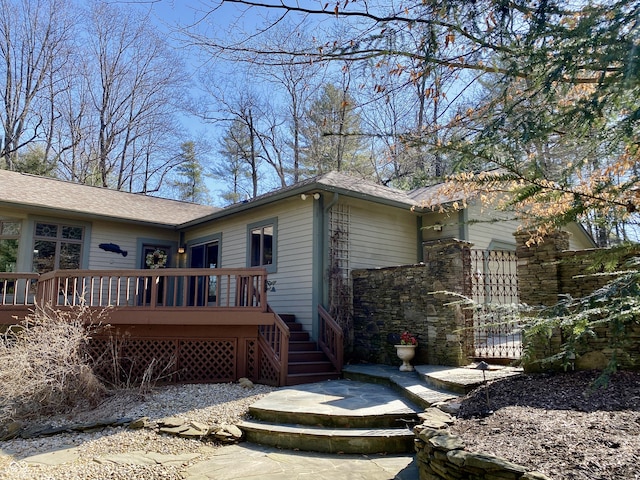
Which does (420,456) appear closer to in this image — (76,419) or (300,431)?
(300,431)

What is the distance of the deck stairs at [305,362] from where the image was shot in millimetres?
7543

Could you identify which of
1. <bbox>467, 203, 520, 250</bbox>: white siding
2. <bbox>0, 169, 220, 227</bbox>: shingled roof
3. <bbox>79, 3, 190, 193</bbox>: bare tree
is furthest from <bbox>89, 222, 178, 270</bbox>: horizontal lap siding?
<bbox>79, 3, 190, 193</bbox>: bare tree

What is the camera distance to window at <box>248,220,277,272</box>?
387 inches

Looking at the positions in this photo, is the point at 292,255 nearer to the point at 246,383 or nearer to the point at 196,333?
the point at 196,333

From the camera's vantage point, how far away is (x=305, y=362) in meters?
8.00

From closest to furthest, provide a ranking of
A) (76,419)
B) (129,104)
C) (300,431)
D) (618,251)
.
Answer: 1. (618,251)
2. (300,431)
3. (76,419)
4. (129,104)

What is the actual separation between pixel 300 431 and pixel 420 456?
63.6 inches

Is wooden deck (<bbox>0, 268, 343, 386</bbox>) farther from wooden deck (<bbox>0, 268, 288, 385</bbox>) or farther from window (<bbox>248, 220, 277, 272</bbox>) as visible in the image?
window (<bbox>248, 220, 277, 272</bbox>)

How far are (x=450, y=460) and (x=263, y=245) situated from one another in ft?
24.2

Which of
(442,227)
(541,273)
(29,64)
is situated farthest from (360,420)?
(29,64)

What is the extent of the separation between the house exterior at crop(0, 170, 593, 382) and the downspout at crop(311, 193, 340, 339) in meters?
0.02

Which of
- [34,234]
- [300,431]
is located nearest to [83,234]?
[34,234]

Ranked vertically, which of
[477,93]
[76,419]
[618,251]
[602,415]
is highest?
[477,93]

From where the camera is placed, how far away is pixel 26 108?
19.2 meters
